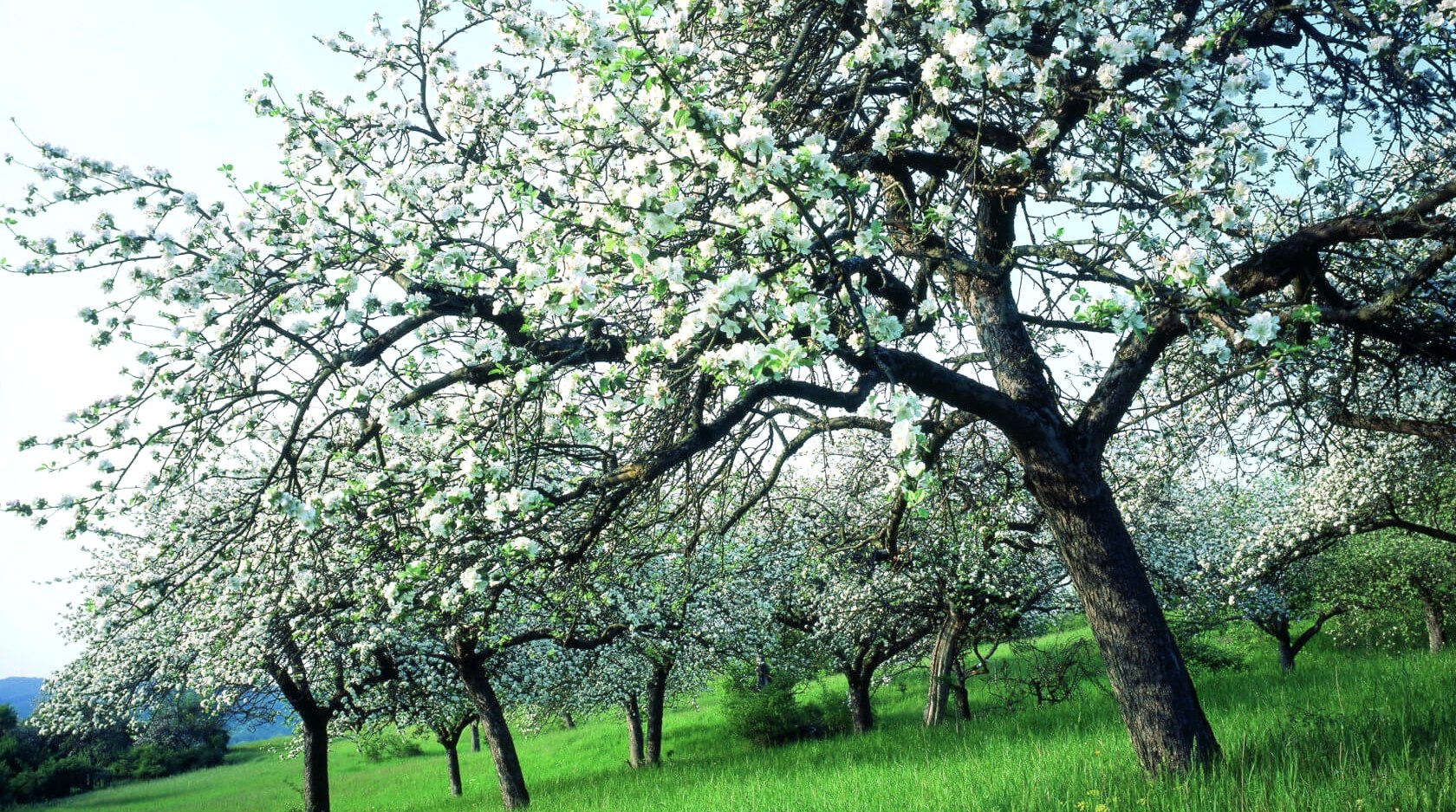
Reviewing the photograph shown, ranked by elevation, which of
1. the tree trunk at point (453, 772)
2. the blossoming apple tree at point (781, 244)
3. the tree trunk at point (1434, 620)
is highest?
the blossoming apple tree at point (781, 244)

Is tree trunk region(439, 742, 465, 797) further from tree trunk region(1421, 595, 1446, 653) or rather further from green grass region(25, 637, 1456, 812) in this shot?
tree trunk region(1421, 595, 1446, 653)

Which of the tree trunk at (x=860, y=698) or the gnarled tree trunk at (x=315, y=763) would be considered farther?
the tree trunk at (x=860, y=698)

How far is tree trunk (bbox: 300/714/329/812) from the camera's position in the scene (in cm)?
1720

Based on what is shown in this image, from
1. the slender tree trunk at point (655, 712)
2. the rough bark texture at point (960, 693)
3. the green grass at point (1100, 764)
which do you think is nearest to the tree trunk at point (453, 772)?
the green grass at point (1100, 764)

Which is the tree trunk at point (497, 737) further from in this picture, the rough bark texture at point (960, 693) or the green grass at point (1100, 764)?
the rough bark texture at point (960, 693)

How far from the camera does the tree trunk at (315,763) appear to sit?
17203mm

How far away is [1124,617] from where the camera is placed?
225 inches

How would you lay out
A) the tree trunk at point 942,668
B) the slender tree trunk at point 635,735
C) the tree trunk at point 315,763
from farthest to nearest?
the slender tree trunk at point 635,735 < the tree trunk at point 315,763 < the tree trunk at point 942,668

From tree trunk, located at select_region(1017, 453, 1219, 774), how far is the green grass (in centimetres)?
29

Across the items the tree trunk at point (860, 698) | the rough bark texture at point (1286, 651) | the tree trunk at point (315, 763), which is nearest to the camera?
the tree trunk at point (315, 763)

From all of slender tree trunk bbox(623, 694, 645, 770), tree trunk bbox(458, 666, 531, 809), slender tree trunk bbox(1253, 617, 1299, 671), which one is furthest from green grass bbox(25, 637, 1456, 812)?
slender tree trunk bbox(1253, 617, 1299, 671)

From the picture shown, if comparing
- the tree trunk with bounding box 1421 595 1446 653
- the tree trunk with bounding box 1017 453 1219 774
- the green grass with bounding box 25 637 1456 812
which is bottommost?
the tree trunk with bounding box 1421 595 1446 653

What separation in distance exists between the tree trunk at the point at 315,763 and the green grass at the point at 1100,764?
2638 mm

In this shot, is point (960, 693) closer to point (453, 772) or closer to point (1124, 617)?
point (1124, 617)
